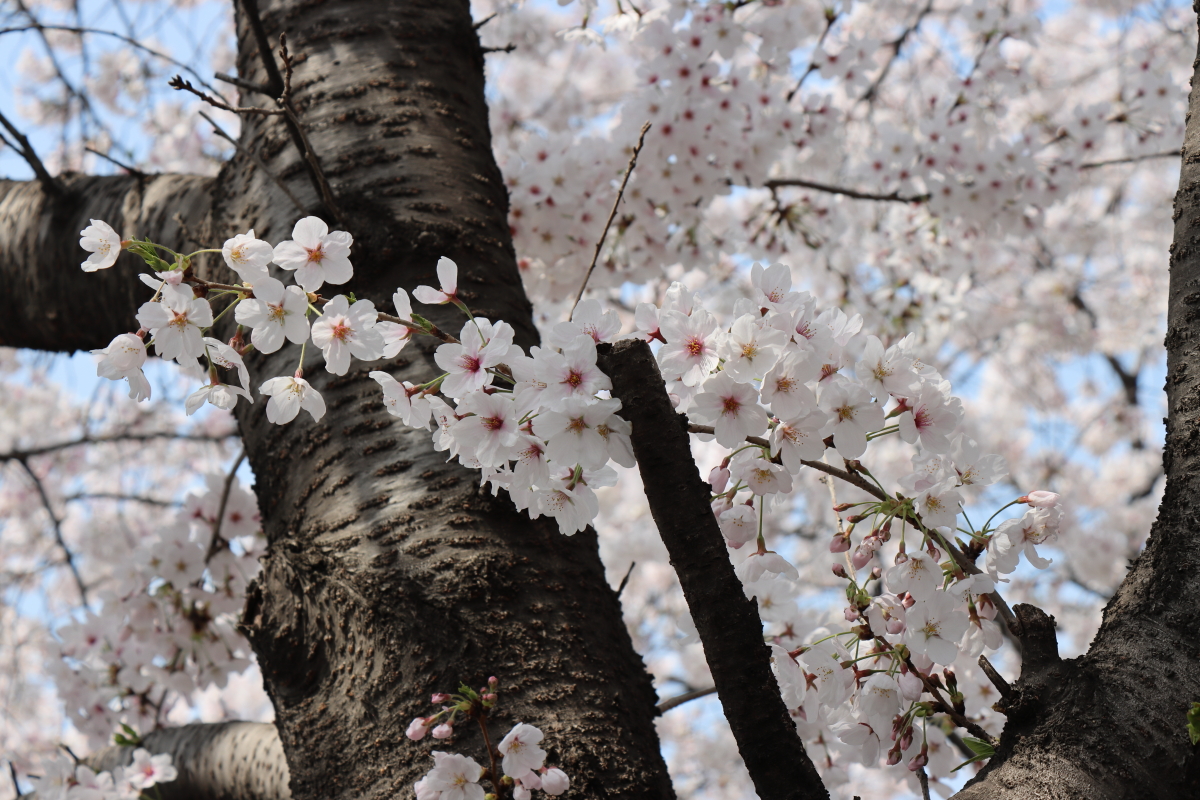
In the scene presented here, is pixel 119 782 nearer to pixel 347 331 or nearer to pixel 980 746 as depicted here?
pixel 347 331

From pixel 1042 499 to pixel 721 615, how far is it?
51cm

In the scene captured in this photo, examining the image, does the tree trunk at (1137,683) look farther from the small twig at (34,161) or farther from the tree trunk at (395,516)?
the small twig at (34,161)

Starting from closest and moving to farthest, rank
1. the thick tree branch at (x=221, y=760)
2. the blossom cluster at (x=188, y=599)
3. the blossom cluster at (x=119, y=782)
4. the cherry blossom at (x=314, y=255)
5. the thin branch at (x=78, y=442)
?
the cherry blossom at (x=314, y=255) < the thick tree branch at (x=221, y=760) < the blossom cluster at (x=119, y=782) < the blossom cluster at (x=188, y=599) < the thin branch at (x=78, y=442)

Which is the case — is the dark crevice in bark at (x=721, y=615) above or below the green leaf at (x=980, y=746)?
above

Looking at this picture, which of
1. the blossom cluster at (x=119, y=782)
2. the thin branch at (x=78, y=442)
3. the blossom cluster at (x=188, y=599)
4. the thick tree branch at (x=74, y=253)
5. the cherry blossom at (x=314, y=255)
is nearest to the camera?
the cherry blossom at (x=314, y=255)

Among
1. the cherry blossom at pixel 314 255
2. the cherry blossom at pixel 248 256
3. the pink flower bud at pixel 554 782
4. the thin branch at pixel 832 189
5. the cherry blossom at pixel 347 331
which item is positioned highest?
the thin branch at pixel 832 189

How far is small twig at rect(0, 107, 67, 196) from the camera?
5.94 feet

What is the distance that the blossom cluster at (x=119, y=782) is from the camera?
5.84 ft

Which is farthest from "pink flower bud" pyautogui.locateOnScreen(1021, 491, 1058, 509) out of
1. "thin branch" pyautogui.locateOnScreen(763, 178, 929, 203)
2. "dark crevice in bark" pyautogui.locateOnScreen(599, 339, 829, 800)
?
"thin branch" pyautogui.locateOnScreen(763, 178, 929, 203)

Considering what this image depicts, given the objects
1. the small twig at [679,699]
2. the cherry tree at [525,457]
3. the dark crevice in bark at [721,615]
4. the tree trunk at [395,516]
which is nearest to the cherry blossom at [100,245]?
the cherry tree at [525,457]

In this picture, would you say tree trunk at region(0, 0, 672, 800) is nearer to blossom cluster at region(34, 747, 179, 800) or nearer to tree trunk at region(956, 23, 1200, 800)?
tree trunk at region(956, 23, 1200, 800)

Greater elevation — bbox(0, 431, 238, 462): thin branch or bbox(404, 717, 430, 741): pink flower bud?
bbox(0, 431, 238, 462): thin branch

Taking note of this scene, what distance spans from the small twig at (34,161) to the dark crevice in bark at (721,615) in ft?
5.56

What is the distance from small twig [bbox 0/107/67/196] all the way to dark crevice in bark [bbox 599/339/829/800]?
1.70 m
